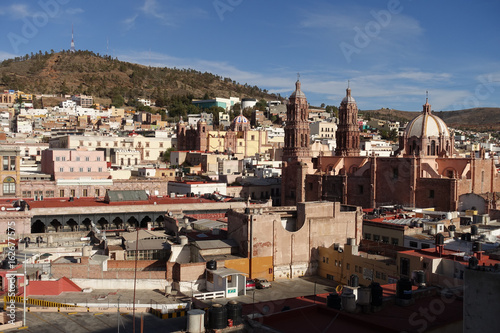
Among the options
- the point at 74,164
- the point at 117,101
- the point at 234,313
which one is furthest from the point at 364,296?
the point at 117,101

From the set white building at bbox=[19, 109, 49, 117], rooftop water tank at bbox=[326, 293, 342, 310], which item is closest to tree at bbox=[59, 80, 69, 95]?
white building at bbox=[19, 109, 49, 117]

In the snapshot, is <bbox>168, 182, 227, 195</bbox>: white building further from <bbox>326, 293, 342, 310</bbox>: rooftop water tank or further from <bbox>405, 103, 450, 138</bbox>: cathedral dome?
<bbox>326, 293, 342, 310</bbox>: rooftop water tank

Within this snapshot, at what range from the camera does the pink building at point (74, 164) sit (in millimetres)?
57938

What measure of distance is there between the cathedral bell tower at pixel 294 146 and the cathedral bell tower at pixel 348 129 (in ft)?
17.5

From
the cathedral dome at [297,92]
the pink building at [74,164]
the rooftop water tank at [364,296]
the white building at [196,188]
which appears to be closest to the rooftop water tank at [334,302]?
the rooftop water tank at [364,296]

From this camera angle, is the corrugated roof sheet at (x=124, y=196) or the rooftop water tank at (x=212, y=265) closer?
the rooftop water tank at (x=212, y=265)

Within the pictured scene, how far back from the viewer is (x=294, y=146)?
209ft

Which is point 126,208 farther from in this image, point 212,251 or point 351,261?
point 351,261

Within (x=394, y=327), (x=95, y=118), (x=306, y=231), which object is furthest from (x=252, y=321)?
(x=95, y=118)

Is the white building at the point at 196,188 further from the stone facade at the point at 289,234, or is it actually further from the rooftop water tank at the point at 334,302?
the rooftop water tank at the point at 334,302

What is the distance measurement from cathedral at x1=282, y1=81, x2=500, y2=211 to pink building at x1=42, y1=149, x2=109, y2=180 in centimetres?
2146

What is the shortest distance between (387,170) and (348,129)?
1331 cm

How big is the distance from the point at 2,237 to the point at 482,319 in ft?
114

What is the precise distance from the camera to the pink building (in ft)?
190
